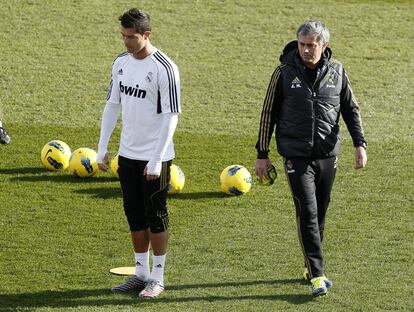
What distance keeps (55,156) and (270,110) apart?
4919 millimetres

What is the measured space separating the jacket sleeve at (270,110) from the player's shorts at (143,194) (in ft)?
3.11

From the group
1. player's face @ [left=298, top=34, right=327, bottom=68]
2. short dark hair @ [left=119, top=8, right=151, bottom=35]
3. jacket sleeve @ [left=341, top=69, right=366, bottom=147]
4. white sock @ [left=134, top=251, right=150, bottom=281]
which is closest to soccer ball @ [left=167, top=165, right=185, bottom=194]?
white sock @ [left=134, top=251, right=150, bottom=281]

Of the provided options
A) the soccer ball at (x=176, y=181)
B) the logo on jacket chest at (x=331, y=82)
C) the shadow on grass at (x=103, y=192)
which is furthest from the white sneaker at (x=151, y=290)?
the shadow on grass at (x=103, y=192)

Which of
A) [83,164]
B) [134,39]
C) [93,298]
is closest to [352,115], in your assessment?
[134,39]

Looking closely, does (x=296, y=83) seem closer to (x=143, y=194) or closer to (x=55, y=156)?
(x=143, y=194)

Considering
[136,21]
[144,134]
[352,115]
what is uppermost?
[136,21]

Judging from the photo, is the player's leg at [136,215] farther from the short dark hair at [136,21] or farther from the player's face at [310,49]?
the player's face at [310,49]

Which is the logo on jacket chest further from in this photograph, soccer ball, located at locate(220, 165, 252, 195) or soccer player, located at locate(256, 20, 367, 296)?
soccer ball, located at locate(220, 165, 252, 195)

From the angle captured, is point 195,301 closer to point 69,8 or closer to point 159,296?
point 159,296

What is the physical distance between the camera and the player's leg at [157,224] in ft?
33.4

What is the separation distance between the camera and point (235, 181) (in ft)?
44.7

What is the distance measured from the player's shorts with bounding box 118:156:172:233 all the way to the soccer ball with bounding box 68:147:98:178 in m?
3.85

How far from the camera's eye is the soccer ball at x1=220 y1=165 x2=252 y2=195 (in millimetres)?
13641

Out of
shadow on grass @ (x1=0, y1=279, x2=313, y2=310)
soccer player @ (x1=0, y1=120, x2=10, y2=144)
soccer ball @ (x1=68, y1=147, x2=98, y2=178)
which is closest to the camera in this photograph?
shadow on grass @ (x1=0, y1=279, x2=313, y2=310)
